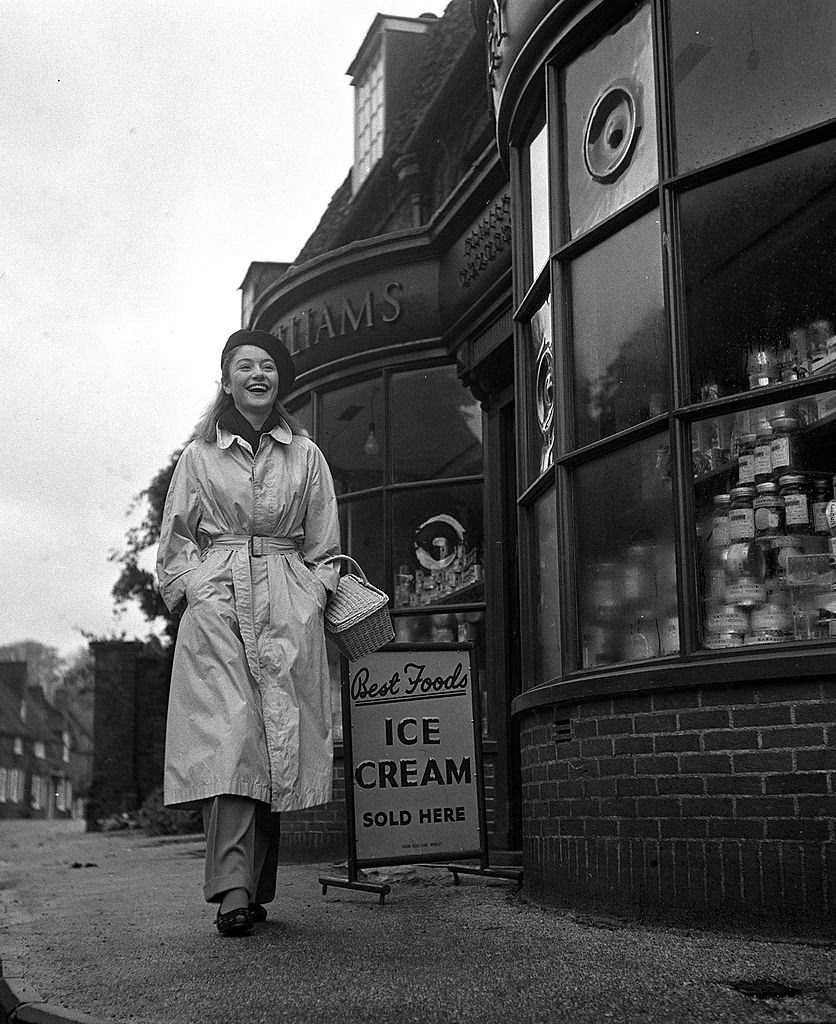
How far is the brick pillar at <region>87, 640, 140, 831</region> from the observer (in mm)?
20312

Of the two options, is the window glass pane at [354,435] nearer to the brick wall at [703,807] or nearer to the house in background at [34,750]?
the brick wall at [703,807]

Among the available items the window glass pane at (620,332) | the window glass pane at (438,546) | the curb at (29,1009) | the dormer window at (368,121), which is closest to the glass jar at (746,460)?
the window glass pane at (620,332)

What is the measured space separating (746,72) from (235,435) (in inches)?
93.8

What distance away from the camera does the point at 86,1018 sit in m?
3.55

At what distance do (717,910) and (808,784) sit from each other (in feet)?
1.68

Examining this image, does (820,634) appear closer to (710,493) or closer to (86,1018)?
(710,493)

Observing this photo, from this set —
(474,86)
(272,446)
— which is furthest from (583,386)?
(474,86)

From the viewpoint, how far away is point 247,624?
5.18 meters

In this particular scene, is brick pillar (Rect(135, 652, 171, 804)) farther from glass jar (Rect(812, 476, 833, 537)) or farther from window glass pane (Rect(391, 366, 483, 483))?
glass jar (Rect(812, 476, 833, 537))

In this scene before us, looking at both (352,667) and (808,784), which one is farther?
(352,667)

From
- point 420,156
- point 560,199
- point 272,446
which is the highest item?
point 420,156

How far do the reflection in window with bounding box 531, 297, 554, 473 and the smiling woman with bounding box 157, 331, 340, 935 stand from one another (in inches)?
40.7

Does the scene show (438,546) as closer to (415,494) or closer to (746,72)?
(415,494)

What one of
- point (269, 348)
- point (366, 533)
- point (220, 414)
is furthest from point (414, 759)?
point (366, 533)
